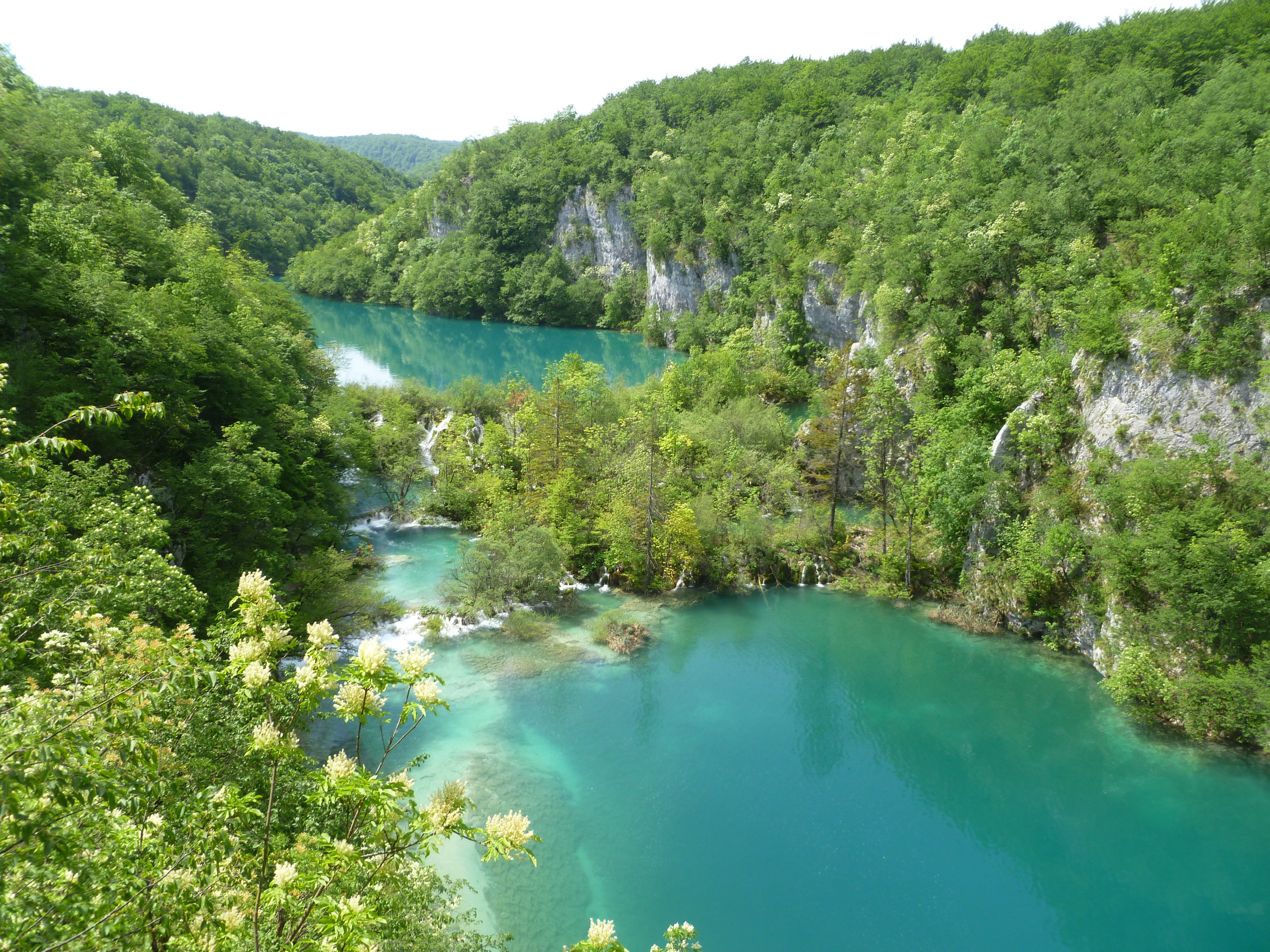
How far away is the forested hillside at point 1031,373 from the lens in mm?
16562

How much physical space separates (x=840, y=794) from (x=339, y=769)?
45.2 feet

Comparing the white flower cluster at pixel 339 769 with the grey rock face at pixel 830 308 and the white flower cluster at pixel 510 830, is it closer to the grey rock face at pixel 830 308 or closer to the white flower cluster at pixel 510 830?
the white flower cluster at pixel 510 830

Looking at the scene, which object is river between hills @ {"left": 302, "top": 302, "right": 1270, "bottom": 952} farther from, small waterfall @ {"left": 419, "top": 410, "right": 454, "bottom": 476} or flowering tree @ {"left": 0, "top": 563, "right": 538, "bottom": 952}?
small waterfall @ {"left": 419, "top": 410, "right": 454, "bottom": 476}

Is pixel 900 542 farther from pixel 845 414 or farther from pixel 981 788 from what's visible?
pixel 981 788

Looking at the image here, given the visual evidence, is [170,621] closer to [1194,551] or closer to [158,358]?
[158,358]

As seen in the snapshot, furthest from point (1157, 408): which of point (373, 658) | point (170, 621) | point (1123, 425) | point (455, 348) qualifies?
point (455, 348)

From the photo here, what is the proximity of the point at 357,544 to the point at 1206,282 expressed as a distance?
2812cm

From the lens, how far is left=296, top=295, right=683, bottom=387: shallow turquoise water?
51281 mm

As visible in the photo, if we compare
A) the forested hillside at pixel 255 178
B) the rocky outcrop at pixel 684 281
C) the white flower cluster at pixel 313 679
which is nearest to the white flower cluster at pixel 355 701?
the white flower cluster at pixel 313 679

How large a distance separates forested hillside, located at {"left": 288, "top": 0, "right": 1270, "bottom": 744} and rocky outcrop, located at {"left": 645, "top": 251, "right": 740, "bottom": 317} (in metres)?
6.79

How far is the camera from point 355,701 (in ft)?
14.7

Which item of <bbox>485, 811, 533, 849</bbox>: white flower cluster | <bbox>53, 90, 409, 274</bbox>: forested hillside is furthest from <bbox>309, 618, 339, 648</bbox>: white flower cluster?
<bbox>53, 90, 409, 274</bbox>: forested hillside

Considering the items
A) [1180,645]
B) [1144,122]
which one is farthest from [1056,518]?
[1144,122]

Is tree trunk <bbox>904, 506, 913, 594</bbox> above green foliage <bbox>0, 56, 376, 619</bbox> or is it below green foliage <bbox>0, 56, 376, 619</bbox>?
below
